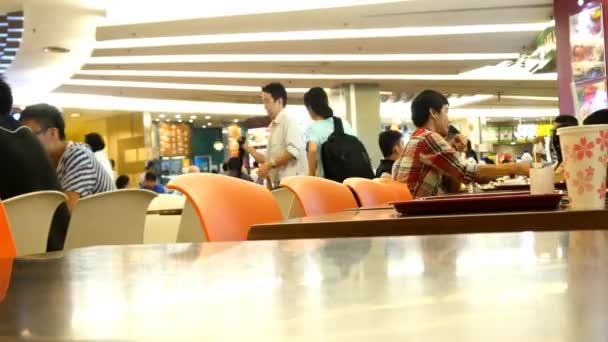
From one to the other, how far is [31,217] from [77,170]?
864 mm

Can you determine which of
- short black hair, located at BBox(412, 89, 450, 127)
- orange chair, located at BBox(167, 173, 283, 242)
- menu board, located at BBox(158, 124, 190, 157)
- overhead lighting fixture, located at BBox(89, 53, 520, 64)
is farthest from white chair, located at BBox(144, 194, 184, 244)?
menu board, located at BBox(158, 124, 190, 157)

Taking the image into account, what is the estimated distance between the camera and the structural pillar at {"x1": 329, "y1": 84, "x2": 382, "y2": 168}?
12000mm

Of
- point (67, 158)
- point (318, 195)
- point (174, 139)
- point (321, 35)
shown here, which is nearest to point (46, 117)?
point (67, 158)

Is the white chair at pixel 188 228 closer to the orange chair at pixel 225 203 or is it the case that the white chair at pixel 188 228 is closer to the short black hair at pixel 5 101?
the short black hair at pixel 5 101

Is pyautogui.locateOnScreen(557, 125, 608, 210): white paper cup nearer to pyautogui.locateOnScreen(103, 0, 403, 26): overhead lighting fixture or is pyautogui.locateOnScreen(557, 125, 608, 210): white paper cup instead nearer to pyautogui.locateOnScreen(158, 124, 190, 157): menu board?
pyautogui.locateOnScreen(103, 0, 403, 26): overhead lighting fixture

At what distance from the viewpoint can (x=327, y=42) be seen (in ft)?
28.0

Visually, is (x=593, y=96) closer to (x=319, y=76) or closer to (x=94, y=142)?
(x=94, y=142)

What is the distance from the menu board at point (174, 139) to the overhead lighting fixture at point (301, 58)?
6.97 metres

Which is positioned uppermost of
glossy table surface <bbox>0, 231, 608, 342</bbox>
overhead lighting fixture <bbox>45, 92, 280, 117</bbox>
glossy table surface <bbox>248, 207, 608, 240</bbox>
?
overhead lighting fixture <bbox>45, 92, 280, 117</bbox>

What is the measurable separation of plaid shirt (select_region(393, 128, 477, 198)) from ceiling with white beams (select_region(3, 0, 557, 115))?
4602 mm

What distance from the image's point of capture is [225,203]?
1.23 metres

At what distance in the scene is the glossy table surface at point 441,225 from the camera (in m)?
0.91

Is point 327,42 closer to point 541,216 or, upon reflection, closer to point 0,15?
point 0,15

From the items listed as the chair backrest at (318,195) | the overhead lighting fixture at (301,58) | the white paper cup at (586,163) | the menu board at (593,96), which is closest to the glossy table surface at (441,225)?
the white paper cup at (586,163)
